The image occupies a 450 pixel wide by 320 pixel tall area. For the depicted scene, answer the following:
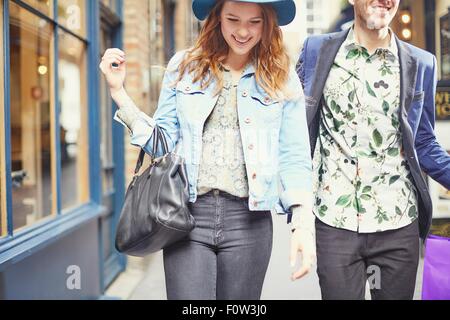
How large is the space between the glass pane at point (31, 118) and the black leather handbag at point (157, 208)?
1.49 metres

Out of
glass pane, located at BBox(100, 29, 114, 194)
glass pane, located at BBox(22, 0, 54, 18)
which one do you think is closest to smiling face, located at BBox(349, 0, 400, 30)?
glass pane, located at BBox(22, 0, 54, 18)

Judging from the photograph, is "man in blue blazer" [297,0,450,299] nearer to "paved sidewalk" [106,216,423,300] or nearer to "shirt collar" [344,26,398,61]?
"shirt collar" [344,26,398,61]

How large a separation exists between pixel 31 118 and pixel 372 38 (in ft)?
13.9

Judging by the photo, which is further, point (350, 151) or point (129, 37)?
point (129, 37)

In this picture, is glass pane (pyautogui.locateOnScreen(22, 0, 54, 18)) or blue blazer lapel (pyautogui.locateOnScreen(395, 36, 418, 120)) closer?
blue blazer lapel (pyautogui.locateOnScreen(395, 36, 418, 120))

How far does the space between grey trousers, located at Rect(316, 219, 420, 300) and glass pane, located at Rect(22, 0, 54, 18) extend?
228 centimetres

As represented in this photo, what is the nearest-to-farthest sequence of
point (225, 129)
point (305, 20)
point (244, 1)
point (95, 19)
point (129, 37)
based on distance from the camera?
1. point (244, 1)
2. point (225, 129)
3. point (305, 20)
4. point (95, 19)
5. point (129, 37)

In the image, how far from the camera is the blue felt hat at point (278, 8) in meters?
1.90

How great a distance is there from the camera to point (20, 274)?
3045mm

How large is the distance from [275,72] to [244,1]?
0.28 m

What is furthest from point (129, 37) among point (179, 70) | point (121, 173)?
point (179, 70)

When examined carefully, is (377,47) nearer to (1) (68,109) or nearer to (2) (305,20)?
(2) (305,20)

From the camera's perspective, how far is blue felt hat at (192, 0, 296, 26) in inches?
74.8

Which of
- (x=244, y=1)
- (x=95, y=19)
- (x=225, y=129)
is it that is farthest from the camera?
(x=95, y=19)
